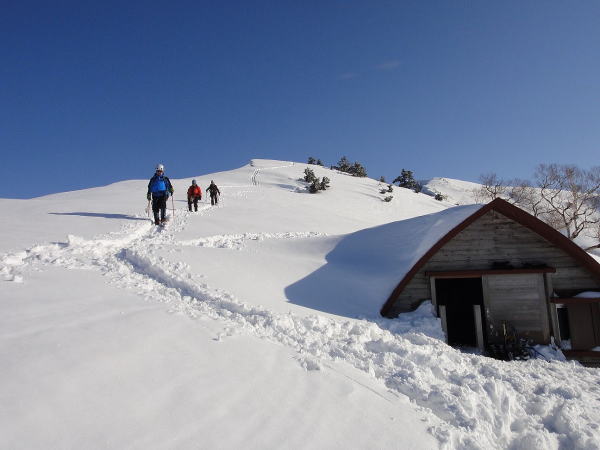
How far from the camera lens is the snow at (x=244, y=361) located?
3246 millimetres

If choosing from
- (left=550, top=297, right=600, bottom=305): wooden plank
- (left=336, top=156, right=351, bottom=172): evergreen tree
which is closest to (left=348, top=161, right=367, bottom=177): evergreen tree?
(left=336, top=156, right=351, bottom=172): evergreen tree

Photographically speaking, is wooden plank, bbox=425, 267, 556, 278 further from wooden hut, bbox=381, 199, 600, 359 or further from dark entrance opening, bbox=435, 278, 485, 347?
dark entrance opening, bbox=435, 278, 485, 347

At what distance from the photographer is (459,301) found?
1268 cm

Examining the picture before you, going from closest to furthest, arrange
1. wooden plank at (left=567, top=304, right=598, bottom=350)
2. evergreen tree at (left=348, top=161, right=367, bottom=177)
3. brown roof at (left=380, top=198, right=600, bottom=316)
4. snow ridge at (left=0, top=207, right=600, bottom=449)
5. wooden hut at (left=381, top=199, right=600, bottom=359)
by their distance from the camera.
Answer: snow ridge at (left=0, top=207, right=600, bottom=449), wooden plank at (left=567, top=304, right=598, bottom=350), wooden hut at (left=381, top=199, right=600, bottom=359), brown roof at (left=380, top=198, right=600, bottom=316), evergreen tree at (left=348, top=161, right=367, bottom=177)

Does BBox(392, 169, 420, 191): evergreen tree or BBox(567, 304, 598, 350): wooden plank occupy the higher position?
BBox(392, 169, 420, 191): evergreen tree

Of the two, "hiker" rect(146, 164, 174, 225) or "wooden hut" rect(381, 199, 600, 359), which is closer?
"wooden hut" rect(381, 199, 600, 359)

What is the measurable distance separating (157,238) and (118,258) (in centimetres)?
229

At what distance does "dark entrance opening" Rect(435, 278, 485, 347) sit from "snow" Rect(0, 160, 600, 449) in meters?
3.20

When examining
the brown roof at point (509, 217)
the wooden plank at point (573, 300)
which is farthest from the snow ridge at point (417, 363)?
the wooden plank at point (573, 300)

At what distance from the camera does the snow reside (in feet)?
10.6

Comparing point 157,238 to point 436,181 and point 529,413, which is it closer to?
point 529,413

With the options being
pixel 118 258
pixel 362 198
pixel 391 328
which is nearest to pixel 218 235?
pixel 118 258

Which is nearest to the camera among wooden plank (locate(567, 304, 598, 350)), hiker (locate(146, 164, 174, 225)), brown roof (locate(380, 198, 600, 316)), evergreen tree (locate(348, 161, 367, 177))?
wooden plank (locate(567, 304, 598, 350))

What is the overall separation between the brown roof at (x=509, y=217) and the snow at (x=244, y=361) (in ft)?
1.22
